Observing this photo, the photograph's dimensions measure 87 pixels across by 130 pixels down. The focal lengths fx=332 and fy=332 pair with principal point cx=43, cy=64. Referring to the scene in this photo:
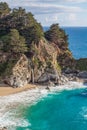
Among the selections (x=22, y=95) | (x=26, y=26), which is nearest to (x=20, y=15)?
(x=26, y=26)

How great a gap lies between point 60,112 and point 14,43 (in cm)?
2737

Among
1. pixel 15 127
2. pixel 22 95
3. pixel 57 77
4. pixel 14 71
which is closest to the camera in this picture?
pixel 15 127

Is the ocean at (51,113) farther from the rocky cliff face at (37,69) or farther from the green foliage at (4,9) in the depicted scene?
the green foliage at (4,9)

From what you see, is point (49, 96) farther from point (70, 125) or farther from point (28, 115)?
point (70, 125)

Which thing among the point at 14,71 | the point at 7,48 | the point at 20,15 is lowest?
the point at 14,71

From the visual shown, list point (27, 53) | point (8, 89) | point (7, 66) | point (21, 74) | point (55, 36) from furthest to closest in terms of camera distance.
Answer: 1. point (55, 36)
2. point (27, 53)
3. point (21, 74)
4. point (7, 66)
5. point (8, 89)

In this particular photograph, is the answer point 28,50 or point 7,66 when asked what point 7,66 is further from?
point 28,50

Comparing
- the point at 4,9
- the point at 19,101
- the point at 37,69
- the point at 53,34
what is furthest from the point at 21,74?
the point at 4,9

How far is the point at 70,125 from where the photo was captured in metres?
60.9

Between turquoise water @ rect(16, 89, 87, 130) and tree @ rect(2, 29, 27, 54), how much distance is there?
1569 cm

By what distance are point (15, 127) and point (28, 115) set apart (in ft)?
27.9

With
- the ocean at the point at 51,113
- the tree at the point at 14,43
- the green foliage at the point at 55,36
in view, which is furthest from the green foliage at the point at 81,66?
the tree at the point at 14,43

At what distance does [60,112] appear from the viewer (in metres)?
70.2

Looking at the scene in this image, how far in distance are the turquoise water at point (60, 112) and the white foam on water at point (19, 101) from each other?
70.0 inches
